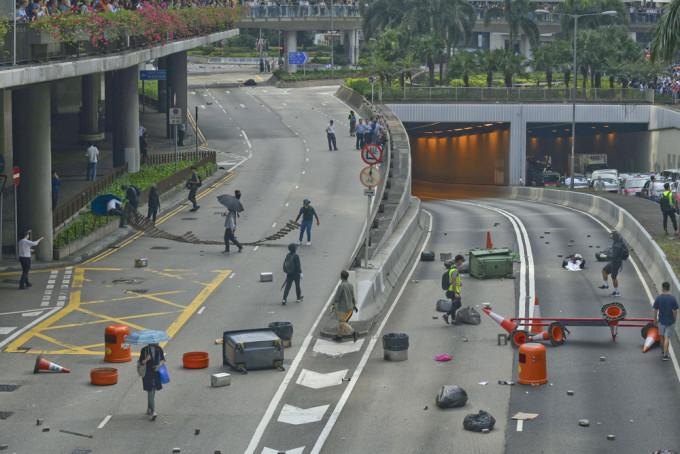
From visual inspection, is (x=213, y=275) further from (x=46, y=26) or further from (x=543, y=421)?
(x=543, y=421)

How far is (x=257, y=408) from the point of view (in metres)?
20.5

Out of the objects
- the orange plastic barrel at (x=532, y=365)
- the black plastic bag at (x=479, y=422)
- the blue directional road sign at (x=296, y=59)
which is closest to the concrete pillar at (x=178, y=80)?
the blue directional road sign at (x=296, y=59)

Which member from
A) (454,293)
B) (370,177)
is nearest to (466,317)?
(454,293)

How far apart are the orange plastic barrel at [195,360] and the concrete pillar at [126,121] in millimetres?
30060

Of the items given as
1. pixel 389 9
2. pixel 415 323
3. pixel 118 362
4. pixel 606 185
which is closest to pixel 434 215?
→ pixel 606 185

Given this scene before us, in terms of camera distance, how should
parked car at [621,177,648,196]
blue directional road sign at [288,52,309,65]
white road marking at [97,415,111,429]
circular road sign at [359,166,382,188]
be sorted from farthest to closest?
blue directional road sign at [288,52,309,65] < parked car at [621,177,648,196] < circular road sign at [359,166,382,188] < white road marking at [97,415,111,429]

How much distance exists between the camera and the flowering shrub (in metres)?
32.9

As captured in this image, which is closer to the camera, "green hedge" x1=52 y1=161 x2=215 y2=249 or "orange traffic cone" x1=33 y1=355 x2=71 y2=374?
"orange traffic cone" x1=33 y1=355 x2=71 y2=374

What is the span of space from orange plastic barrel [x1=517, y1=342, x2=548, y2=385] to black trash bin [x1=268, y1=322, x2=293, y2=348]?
549 centimetres

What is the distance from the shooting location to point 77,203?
4062 cm

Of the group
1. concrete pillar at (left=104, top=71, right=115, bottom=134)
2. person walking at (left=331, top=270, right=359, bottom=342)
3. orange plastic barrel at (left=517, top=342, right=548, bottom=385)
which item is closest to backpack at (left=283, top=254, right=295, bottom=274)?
person walking at (left=331, top=270, right=359, bottom=342)

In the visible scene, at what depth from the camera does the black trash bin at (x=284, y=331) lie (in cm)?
2495

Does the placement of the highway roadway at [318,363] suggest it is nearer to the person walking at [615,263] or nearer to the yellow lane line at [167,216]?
the yellow lane line at [167,216]

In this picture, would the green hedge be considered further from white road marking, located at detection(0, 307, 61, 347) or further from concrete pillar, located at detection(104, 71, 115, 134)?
concrete pillar, located at detection(104, 71, 115, 134)
